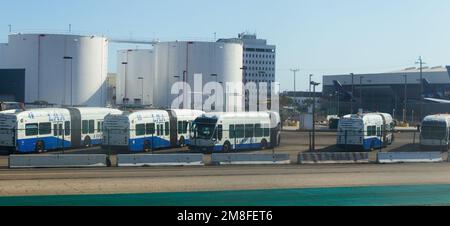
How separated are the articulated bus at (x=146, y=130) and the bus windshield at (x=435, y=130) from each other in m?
16.9

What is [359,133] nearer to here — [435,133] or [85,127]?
[435,133]

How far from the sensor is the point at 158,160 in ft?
98.3

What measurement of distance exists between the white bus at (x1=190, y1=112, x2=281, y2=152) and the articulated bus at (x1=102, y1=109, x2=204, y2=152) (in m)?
2.39

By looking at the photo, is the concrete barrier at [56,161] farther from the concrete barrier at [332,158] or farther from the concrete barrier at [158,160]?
the concrete barrier at [332,158]

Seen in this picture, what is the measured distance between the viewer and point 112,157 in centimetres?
3359

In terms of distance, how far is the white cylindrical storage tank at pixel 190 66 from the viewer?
8194 centimetres

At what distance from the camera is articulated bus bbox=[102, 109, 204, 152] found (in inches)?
1417

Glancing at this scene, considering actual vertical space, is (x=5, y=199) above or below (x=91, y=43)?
below

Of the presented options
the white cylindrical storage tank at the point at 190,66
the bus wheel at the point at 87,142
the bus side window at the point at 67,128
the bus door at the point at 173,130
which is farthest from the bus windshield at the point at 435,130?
the white cylindrical storage tank at the point at 190,66

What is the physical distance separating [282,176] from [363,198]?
7.65 metres

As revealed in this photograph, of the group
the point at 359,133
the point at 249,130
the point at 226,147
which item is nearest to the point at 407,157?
the point at 359,133

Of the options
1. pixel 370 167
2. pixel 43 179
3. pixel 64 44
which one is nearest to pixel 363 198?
pixel 43 179

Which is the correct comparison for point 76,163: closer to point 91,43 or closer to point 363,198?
point 363,198

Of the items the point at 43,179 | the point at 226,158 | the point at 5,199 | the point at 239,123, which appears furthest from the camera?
the point at 239,123
